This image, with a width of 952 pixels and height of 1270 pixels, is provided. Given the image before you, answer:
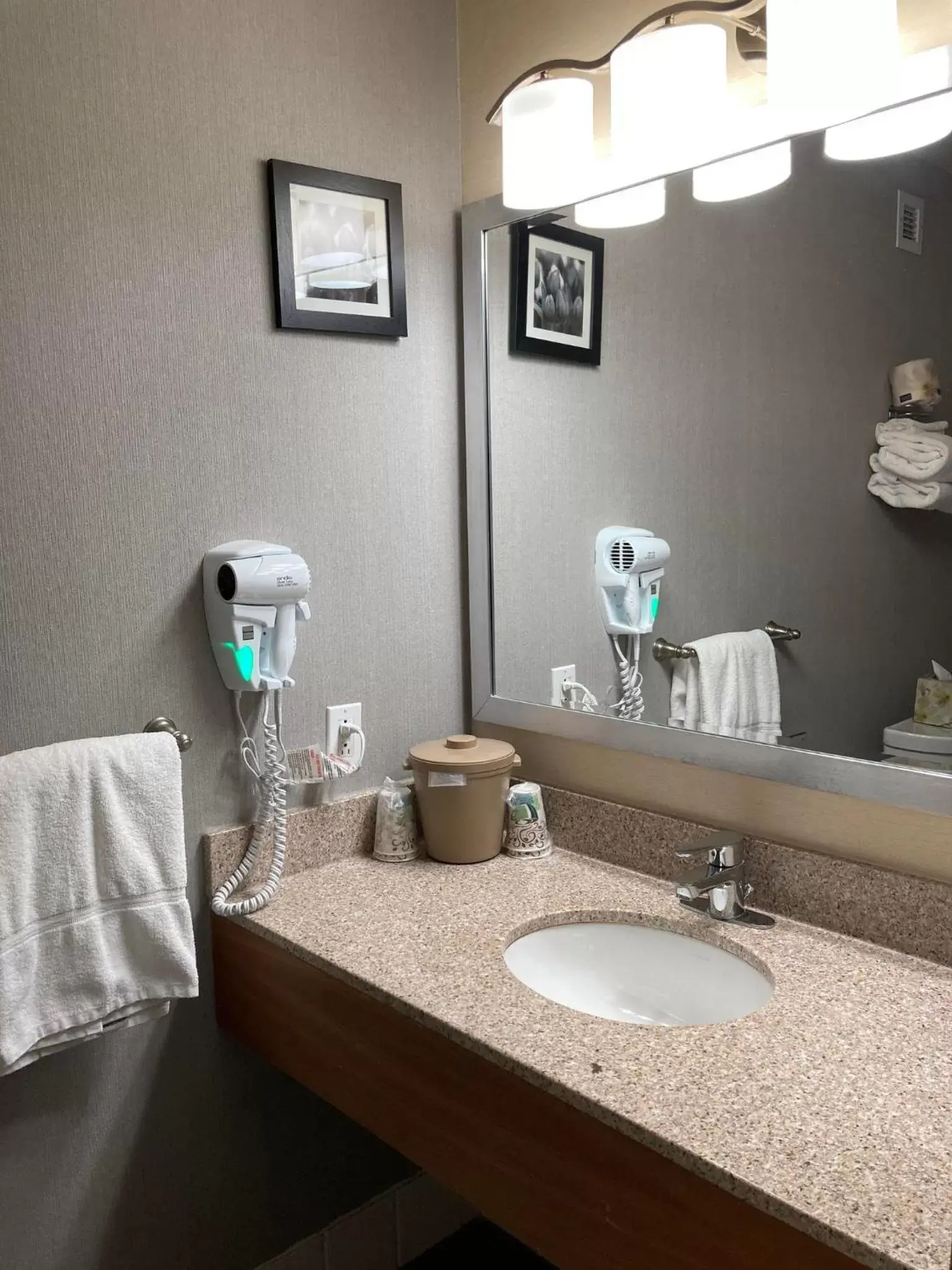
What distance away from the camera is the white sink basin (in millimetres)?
1333

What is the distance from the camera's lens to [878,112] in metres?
1.22

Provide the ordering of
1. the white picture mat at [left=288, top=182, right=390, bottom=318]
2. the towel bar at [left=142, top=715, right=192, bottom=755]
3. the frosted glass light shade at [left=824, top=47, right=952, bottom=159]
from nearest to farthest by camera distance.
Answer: the frosted glass light shade at [left=824, top=47, right=952, bottom=159], the towel bar at [left=142, top=715, right=192, bottom=755], the white picture mat at [left=288, top=182, right=390, bottom=318]

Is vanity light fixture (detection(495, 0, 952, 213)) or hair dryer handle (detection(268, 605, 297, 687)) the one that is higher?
vanity light fixture (detection(495, 0, 952, 213))

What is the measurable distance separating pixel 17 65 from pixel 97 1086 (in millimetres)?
1354

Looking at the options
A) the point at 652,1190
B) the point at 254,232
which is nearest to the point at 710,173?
the point at 254,232

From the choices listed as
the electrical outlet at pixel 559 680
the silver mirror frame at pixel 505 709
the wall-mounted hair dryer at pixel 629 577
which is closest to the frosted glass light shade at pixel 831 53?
the silver mirror frame at pixel 505 709

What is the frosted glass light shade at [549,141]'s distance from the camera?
1511mm

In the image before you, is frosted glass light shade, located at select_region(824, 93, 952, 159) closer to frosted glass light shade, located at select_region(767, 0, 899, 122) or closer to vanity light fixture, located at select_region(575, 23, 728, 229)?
frosted glass light shade, located at select_region(767, 0, 899, 122)

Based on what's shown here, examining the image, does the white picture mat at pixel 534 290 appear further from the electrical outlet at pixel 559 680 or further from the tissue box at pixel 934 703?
the tissue box at pixel 934 703

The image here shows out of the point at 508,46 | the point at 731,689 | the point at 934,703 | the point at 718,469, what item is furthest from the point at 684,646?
the point at 508,46

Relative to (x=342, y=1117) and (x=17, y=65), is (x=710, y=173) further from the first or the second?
(x=342, y=1117)

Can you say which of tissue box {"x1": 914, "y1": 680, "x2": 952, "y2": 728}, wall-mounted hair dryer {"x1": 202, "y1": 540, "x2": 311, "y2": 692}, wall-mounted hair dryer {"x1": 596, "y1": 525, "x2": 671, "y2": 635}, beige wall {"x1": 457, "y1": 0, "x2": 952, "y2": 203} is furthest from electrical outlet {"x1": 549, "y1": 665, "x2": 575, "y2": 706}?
beige wall {"x1": 457, "y1": 0, "x2": 952, "y2": 203}

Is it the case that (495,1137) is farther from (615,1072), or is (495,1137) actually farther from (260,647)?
(260,647)

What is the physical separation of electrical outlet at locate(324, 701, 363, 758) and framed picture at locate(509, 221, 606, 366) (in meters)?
0.67
